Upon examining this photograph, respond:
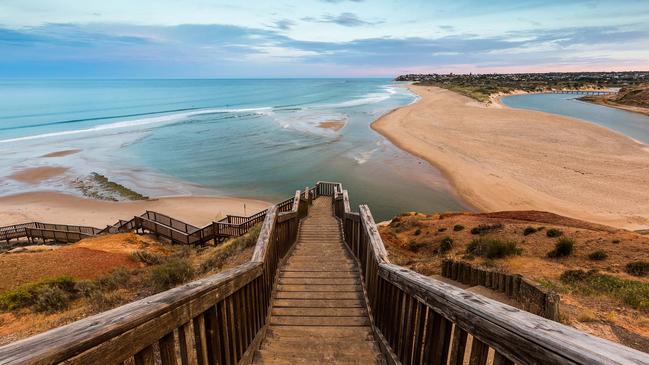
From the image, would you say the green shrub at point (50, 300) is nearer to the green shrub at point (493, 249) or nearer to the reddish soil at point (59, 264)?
the reddish soil at point (59, 264)

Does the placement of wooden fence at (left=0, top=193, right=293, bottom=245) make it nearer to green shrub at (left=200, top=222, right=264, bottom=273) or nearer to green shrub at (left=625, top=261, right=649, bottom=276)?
green shrub at (left=200, top=222, right=264, bottom=273)

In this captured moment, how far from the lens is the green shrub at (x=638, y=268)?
9.21 metres

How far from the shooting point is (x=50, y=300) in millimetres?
7996

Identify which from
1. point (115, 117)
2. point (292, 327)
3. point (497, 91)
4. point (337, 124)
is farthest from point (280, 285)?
point (497, 91)

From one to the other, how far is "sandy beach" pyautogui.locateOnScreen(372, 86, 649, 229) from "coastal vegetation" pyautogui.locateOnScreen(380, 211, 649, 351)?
5.26 meters

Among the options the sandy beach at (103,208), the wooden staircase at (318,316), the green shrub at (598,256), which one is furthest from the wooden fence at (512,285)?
the sandy beach at (103,208)

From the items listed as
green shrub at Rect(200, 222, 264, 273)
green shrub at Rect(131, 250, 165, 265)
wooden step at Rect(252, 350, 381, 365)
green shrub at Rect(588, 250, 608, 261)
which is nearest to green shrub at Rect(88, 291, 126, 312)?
green shrub at Rect(200, 222, 264, 273)

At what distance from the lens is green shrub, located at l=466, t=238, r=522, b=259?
11.5 metres

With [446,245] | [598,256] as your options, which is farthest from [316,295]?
[598,256]

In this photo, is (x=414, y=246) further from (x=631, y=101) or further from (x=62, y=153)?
(x=631, y=101)

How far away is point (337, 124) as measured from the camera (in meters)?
49.5

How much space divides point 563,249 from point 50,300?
13.9m

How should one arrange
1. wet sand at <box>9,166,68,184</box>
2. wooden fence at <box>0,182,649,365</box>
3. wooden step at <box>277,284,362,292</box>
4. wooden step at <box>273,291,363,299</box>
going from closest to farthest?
wooden fence at <box>0,182,649,365</box>, wooden step at <box>273,291,363,299</box>, wooden step at <box>277,284,362,292</box>, wet sand at <box>9,166,68,184</box>

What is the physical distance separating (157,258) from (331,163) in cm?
1890
